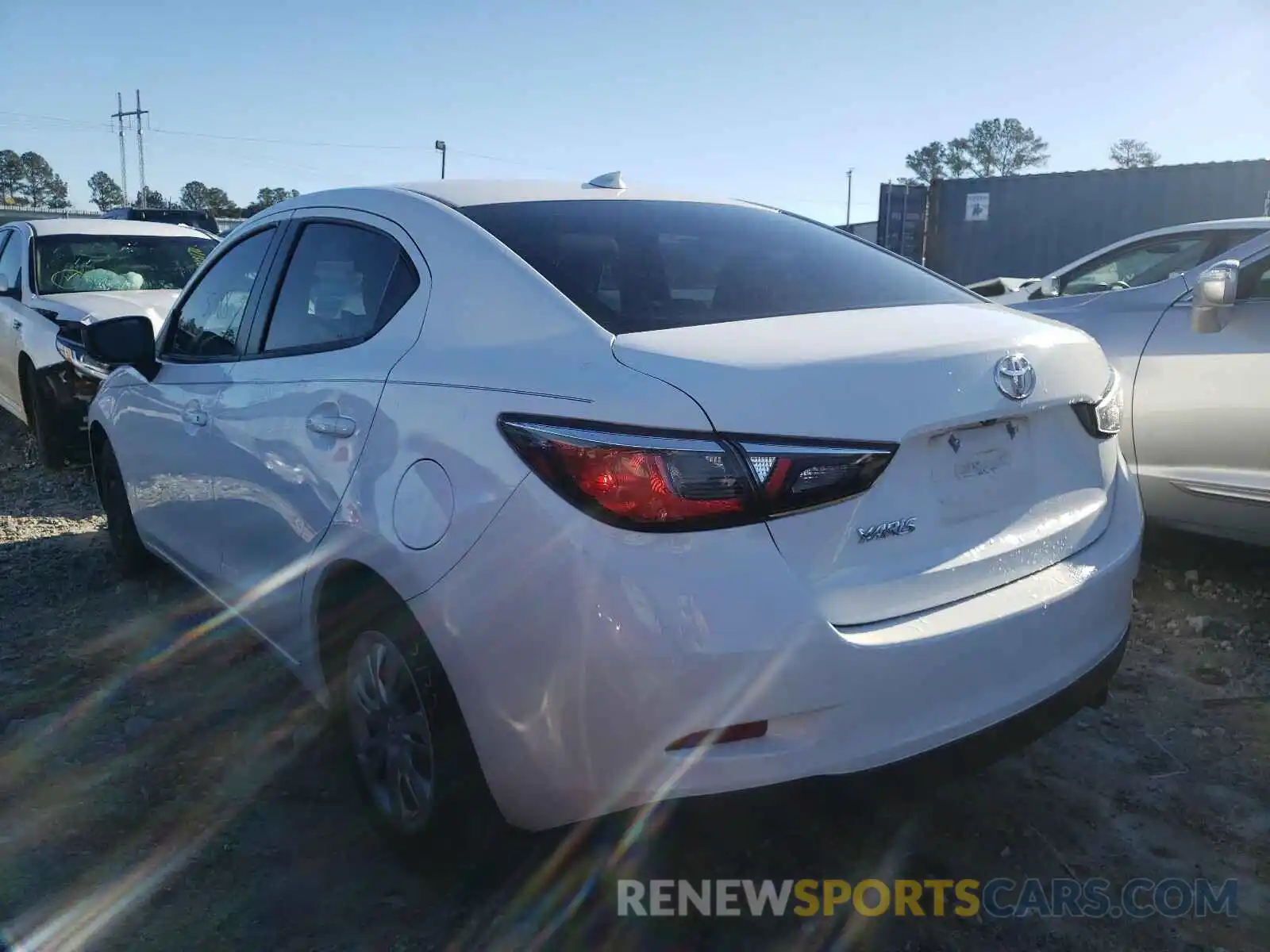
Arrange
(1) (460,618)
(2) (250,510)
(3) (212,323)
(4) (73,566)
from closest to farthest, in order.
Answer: (1) (460,618), (2) (250,510), (3) (212,323), (4) (73,566)

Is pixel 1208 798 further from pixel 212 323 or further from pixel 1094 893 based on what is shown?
pixel 212 323

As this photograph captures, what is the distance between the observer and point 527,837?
2.15 metres

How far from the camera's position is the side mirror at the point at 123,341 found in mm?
3602

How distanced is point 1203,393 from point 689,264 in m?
2.60

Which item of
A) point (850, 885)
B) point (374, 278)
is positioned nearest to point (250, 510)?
point (374, 278)

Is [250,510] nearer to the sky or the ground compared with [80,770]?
nearer to the sky

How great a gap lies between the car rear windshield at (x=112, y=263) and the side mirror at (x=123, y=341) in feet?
13.3

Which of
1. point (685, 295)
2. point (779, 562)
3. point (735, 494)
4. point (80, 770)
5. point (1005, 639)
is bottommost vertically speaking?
point (80, 770)

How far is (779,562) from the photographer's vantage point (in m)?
1.77

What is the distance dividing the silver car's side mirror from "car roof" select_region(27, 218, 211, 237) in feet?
23.4

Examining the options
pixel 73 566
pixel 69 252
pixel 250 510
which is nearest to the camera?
pixel 250 510

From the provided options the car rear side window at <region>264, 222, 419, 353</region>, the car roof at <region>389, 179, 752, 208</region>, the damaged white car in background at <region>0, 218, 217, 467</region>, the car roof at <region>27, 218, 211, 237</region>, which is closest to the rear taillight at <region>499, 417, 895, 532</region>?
the car rear side window at <region>264, 222, 419, 353</region>

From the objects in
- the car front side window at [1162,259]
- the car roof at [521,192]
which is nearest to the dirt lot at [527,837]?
the car roof at [521,192]

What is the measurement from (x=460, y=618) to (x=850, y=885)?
1177mm
